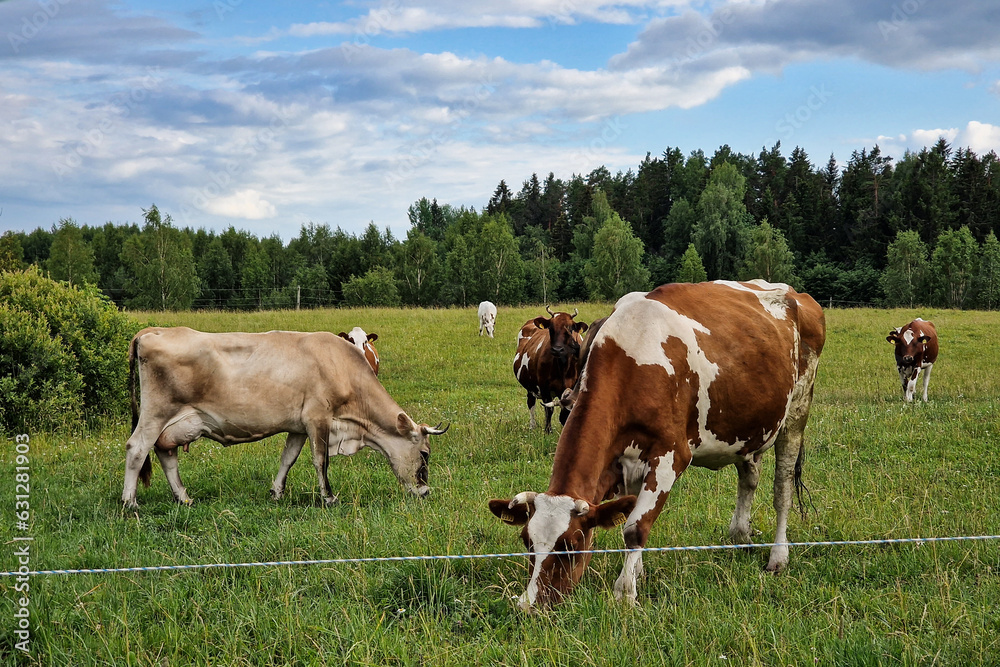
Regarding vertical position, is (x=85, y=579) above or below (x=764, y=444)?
below

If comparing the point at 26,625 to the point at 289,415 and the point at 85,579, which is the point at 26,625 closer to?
the point at 85,579

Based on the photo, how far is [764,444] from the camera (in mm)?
5805

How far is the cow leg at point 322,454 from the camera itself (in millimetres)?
7570

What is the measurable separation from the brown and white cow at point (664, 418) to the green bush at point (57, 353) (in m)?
9.42

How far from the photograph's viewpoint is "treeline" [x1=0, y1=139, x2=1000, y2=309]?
63.2 m

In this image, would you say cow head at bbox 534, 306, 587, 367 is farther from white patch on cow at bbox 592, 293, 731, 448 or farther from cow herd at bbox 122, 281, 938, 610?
white patch on cow at bbox 592, 293, 731, 448

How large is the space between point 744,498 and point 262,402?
481 cm

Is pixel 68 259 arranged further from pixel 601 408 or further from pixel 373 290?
pixel 601 408

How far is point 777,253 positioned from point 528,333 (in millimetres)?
57522

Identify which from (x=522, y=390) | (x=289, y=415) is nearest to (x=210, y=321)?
(x=522, y=390)

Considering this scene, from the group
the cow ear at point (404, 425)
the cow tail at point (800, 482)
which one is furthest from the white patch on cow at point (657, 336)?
the cow ear at point (404, 425)

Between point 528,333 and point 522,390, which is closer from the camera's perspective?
point 528,333

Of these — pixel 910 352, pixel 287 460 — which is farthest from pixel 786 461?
pixel 910 352

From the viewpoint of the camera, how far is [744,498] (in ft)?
20.2
